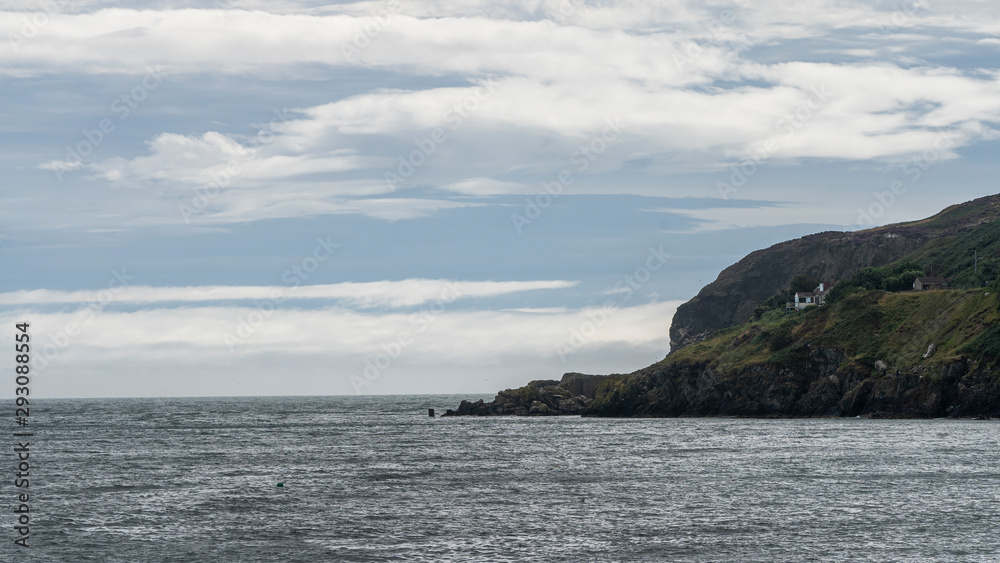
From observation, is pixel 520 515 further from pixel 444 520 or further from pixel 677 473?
pixel 677 473

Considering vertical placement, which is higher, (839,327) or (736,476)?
(839,327)

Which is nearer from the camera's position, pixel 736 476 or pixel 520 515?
pixel 520 515

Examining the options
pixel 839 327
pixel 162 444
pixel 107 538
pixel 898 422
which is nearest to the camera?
pixel 107 538

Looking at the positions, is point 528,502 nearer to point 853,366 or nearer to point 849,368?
point 853,366

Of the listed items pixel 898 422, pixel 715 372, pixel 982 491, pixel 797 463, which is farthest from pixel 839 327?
pixel 982 491

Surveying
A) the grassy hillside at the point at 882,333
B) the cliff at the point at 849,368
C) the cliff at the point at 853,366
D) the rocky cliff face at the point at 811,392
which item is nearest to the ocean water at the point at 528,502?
the rocky cliff face at the point at 811,392

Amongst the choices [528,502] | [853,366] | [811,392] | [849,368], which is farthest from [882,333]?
[528,502]

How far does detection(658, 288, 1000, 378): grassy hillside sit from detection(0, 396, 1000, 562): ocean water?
152 feet

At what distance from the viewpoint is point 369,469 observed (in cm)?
7712

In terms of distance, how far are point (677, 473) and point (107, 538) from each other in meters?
43.0

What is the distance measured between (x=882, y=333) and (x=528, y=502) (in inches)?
5197

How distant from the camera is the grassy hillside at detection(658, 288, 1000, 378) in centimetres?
14412

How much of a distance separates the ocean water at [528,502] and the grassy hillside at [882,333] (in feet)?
152

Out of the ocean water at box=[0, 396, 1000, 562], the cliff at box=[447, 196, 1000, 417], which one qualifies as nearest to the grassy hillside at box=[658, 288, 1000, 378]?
the cliff at box=[447, 196, 1000, 417]
